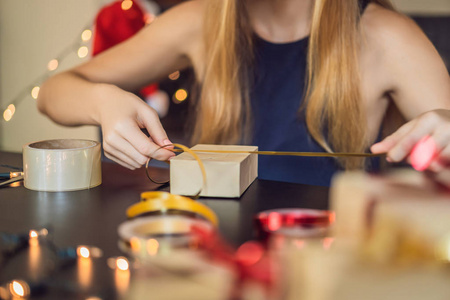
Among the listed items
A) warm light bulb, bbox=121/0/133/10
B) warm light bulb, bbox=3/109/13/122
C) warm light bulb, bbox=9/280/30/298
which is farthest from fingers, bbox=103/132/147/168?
warm light bulb, bbox=3/109/13/122

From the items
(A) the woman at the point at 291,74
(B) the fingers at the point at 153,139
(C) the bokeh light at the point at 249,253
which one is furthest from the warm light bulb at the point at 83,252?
(A) the woman at the point at 291,74

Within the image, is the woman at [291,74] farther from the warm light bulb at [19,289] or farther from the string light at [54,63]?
the string light at [54,63]

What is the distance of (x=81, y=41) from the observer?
249cm

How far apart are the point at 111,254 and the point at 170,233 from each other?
6 centimetres

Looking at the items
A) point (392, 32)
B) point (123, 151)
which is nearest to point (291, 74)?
point (392, 32)

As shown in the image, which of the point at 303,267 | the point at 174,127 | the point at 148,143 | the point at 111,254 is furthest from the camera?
the point at 174,127

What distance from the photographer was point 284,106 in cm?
111

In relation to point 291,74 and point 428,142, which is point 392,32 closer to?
point 291,74

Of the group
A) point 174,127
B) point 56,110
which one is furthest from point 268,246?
point 174,127

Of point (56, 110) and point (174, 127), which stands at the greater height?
point (56, 110)

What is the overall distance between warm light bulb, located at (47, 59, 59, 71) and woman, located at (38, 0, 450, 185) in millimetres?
1560

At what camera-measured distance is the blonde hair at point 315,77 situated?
1.01 meters

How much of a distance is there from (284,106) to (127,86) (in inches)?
16.6

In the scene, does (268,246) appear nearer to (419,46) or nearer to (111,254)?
(111,254)
